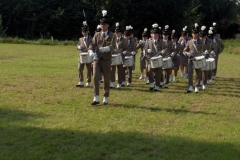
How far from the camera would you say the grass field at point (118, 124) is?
660cm

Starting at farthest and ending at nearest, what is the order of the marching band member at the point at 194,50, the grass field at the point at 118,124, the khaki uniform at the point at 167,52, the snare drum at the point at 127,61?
the snare drum at the point at 127,61, the khaki uniform at the point at 167,52, the marching band member at the point at 194,50, the grass field at the point at 118,124

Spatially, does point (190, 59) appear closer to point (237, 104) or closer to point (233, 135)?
point (237, 104)

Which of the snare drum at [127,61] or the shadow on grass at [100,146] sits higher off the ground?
the snare drum at [127,61]

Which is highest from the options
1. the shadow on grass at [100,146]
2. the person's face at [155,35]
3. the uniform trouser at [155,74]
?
the person's face at [155,35]

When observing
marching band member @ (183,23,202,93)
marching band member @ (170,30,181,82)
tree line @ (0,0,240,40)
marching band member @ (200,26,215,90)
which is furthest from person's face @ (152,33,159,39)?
tree line @ (0,0,240,40)

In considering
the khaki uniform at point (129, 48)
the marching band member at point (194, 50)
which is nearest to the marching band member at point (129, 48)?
the khaki uniform at point (129, 48)

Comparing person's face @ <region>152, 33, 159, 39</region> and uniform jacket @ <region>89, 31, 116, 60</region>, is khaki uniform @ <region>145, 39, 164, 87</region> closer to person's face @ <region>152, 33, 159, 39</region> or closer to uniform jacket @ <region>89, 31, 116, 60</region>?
person's face @ <region>152, 33, 159, 39</region>

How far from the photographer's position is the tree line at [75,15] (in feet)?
186

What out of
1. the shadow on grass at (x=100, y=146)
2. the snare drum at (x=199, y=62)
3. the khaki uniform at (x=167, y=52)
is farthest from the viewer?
the khaki uniform at (x=167, y=52)

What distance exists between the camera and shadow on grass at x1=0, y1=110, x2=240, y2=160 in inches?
252

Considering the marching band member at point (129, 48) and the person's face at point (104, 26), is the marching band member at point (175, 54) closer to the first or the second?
the marching band member at point (129, 48)

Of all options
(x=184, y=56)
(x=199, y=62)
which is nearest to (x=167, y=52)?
(x=199, y=62)

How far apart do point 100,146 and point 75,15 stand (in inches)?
2032

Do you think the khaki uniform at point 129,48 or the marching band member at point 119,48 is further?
the khaki uniform at point 129,48
